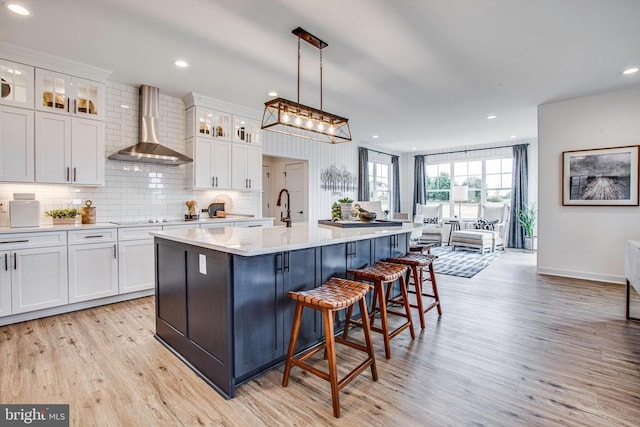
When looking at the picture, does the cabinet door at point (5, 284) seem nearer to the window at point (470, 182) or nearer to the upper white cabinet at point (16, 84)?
the upper white cabinet at point (16, 84)

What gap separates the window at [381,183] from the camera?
29.4 ft

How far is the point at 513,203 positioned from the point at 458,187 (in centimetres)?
135

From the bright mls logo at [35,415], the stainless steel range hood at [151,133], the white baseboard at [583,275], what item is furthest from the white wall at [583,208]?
the bright mls logo at [35,415]

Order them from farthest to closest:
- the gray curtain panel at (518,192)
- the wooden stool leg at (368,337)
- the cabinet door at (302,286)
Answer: the gray curtain panel at (518,192)
the cabinet door at (302,286)
the wooden stool leg at (368,337)

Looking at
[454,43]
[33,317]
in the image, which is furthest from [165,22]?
[33,317]

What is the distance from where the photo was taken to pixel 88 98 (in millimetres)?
3781

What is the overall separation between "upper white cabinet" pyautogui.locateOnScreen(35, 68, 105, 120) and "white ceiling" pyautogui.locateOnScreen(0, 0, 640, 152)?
0.93 feet

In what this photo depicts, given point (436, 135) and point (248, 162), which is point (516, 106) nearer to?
point (436, 135)

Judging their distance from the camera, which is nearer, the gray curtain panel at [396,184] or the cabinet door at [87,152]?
the cabinet door at [87,152]

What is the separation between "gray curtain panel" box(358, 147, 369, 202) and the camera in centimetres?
820

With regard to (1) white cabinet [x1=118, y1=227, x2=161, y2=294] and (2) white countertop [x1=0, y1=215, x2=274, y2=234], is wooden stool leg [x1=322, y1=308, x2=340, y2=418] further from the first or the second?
(2) white countertop [x1=0, y1=215, x2=274, y2=234]

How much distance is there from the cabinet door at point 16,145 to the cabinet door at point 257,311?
3031mm

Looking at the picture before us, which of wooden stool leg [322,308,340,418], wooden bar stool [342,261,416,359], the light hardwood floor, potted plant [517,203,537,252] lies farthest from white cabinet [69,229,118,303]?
potted plant [517,203,537,252]

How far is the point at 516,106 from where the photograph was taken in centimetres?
523
